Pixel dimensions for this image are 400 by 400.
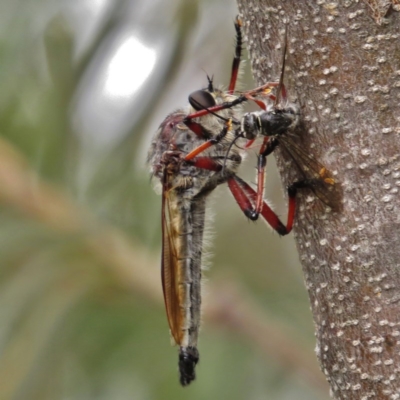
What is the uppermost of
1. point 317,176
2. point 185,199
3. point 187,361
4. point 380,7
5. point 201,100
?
point 380,7

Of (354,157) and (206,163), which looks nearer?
(354,157)

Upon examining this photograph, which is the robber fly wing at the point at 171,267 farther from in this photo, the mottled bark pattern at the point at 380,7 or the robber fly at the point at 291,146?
the mottled bark pattern at the point at 380,7

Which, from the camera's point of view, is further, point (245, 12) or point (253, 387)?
point (253, 387)

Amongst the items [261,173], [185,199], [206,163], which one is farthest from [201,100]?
[185,199]

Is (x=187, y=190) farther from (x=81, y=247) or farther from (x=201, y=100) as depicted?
(x=81, y=247)

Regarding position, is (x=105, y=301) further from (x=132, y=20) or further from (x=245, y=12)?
(x=245, y=12)

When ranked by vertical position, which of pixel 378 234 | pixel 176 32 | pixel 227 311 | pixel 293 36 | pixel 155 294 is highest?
pixel 293 36

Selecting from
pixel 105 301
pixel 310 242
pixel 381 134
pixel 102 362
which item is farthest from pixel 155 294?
pixel 381 134
